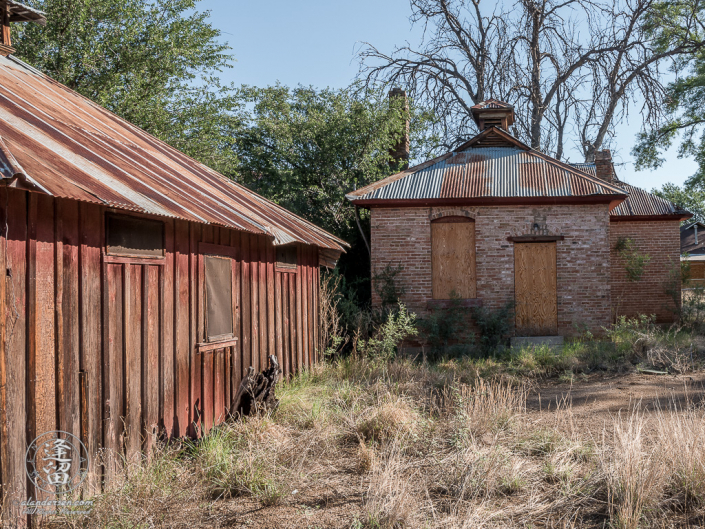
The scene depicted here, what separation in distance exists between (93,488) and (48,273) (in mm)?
1710

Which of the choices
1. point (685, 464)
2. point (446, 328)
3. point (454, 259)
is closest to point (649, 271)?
point (454, 259)

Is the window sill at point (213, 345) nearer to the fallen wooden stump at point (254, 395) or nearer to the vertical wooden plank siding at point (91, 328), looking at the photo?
the fallen wooden stump at point (254, 395)

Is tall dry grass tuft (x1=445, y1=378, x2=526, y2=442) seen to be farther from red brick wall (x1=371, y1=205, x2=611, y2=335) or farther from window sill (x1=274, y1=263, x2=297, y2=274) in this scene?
red brick wall (x1=371, y1=205, x2=611, y2=335)

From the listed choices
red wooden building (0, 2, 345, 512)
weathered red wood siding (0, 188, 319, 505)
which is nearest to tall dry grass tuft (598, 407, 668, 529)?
red wooden building (0, 2, 345, 512)

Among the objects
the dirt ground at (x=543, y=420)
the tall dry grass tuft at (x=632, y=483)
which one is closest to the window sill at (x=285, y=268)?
the dirt ground at (x=543, y=420)

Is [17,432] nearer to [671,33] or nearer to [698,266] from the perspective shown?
[671,33]

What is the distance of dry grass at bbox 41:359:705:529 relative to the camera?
4.28m

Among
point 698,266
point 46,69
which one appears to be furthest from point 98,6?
point 698,266

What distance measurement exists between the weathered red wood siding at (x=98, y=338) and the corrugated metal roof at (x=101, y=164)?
0.94 feet

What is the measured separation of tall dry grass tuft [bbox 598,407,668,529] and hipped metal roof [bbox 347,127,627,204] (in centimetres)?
866

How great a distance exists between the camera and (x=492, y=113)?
1566 centimetres

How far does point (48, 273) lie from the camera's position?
417 cm

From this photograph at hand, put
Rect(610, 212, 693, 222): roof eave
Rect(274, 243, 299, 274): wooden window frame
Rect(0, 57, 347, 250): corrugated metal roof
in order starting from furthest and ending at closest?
Rect(610, 212, 693, 222): roof eave, Rect(274, 243, 299, 274): wooden window frame, Rect(0, 57, 347, 250): corrugated metal roof

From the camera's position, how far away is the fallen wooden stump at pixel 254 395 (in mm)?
6562
